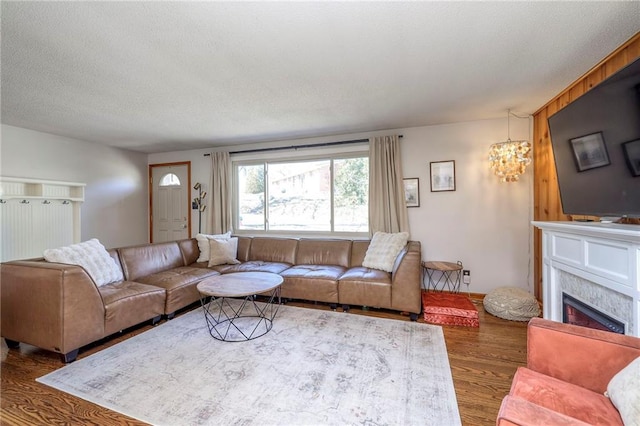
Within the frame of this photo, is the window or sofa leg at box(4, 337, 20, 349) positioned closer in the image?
sofa leg at box(4, 337, 20, 349)

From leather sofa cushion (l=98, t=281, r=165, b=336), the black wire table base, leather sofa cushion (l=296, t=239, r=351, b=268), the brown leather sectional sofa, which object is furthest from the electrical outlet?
leather sofa cushion (l=98, t=281, r=165, b=336)

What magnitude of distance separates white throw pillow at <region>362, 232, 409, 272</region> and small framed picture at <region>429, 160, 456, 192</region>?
89cm

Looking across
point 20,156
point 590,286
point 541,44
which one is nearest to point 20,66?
point 20,156

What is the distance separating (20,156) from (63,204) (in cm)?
80

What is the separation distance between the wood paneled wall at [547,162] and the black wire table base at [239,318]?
3.13 metres

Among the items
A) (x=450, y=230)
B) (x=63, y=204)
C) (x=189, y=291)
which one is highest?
(x=63, y=204)

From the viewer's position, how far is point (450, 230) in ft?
12.3

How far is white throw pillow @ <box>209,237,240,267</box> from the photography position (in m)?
3.88

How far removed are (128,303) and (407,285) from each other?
2.78m

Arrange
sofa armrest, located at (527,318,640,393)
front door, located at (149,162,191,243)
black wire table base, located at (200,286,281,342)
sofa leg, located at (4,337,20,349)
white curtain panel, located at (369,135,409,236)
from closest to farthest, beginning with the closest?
sofa armrest, located at (527,318,640,393) → sofa leg, located at (4,337,20,349) → black wire table base, located at (200,286,281,342) → white curtain panel, located at (369,135,409,236) → front door, located at (149,162,191,243)

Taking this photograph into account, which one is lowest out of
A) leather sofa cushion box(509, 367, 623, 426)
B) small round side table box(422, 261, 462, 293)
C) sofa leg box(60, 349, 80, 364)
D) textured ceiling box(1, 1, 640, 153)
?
sofa leg box(60, 349, 80, 364)

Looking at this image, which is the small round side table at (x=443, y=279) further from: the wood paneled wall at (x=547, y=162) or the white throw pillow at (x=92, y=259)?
the white throw pillow at (x=92, y=259)

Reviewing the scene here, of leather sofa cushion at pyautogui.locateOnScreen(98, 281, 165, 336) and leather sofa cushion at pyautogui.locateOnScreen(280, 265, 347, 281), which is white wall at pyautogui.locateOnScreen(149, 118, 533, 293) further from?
leather sofa cushion at pyautogui.locateOnScreen(98, 281, 165, 336)

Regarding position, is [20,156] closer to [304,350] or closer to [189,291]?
[189,291]
